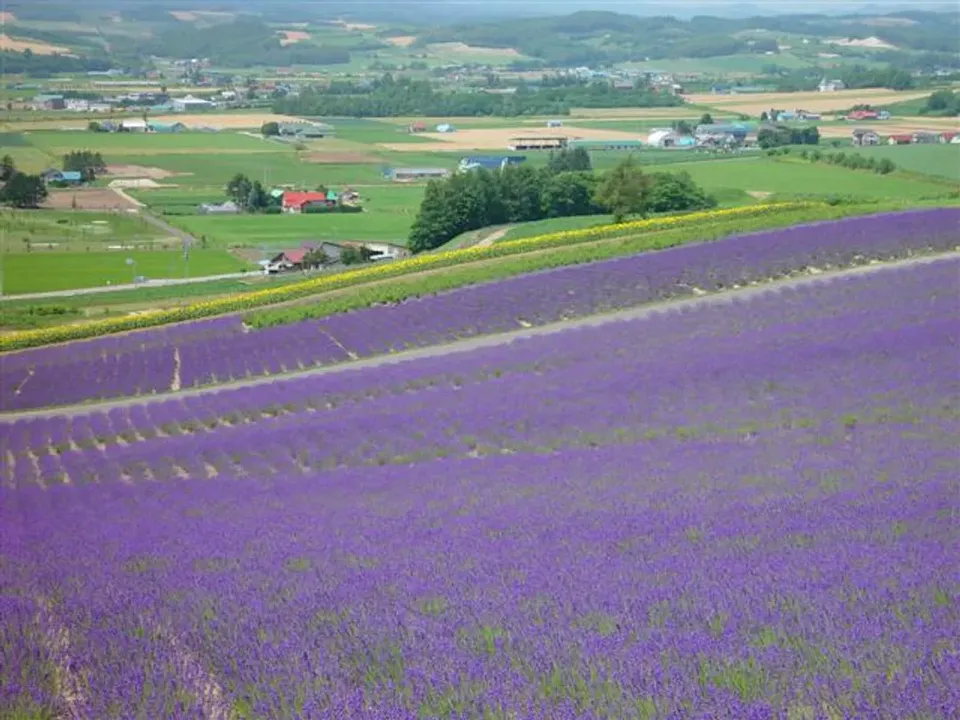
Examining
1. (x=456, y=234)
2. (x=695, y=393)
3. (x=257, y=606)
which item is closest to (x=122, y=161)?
(x=456, y=234)

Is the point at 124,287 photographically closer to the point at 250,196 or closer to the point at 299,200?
the point at 250,196

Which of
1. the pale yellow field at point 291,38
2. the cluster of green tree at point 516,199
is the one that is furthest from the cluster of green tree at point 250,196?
the pale yellow field at point 291,38

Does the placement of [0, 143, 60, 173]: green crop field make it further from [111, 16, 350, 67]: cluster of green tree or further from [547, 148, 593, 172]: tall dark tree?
[111, 16, 350, 67]: cluster of green tree

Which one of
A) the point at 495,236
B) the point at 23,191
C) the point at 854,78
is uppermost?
the point at 854,78

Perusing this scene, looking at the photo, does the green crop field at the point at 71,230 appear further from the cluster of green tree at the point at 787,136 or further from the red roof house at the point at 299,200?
the cluster of green tree at the point at 787,136

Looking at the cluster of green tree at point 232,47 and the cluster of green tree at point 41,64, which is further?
the cluster of green tree at point 232,47

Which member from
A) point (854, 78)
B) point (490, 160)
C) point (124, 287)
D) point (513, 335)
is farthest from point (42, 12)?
point (513, 335)
